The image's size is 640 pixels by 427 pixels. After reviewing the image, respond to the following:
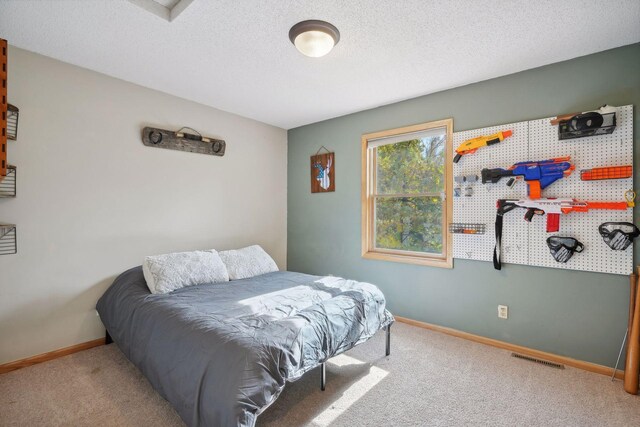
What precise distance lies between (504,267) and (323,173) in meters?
2.24

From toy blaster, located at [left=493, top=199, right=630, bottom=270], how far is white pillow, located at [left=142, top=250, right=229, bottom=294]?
98.7 inches

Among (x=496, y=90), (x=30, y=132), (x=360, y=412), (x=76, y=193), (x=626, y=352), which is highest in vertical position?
(x=496, y=90)

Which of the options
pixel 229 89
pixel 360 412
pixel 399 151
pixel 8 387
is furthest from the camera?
pixel 399 151

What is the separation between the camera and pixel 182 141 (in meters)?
3.12

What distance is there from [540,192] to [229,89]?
2.91 metres

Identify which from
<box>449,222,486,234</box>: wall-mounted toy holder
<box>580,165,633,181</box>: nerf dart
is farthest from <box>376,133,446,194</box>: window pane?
<box>580,165,633,181</box>: nerf dart

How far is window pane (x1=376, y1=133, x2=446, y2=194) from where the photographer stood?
3076mm

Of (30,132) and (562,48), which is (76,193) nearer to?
(30,132)

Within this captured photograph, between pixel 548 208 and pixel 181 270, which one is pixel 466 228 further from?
pixel 181 270

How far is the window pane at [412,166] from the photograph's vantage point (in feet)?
10.1

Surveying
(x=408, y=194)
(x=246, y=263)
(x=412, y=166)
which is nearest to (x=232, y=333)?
(x=246, y=263)

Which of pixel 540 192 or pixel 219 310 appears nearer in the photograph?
pixel 219 310

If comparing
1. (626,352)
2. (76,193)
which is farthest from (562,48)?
(76,193)

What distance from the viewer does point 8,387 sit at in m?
1.99
